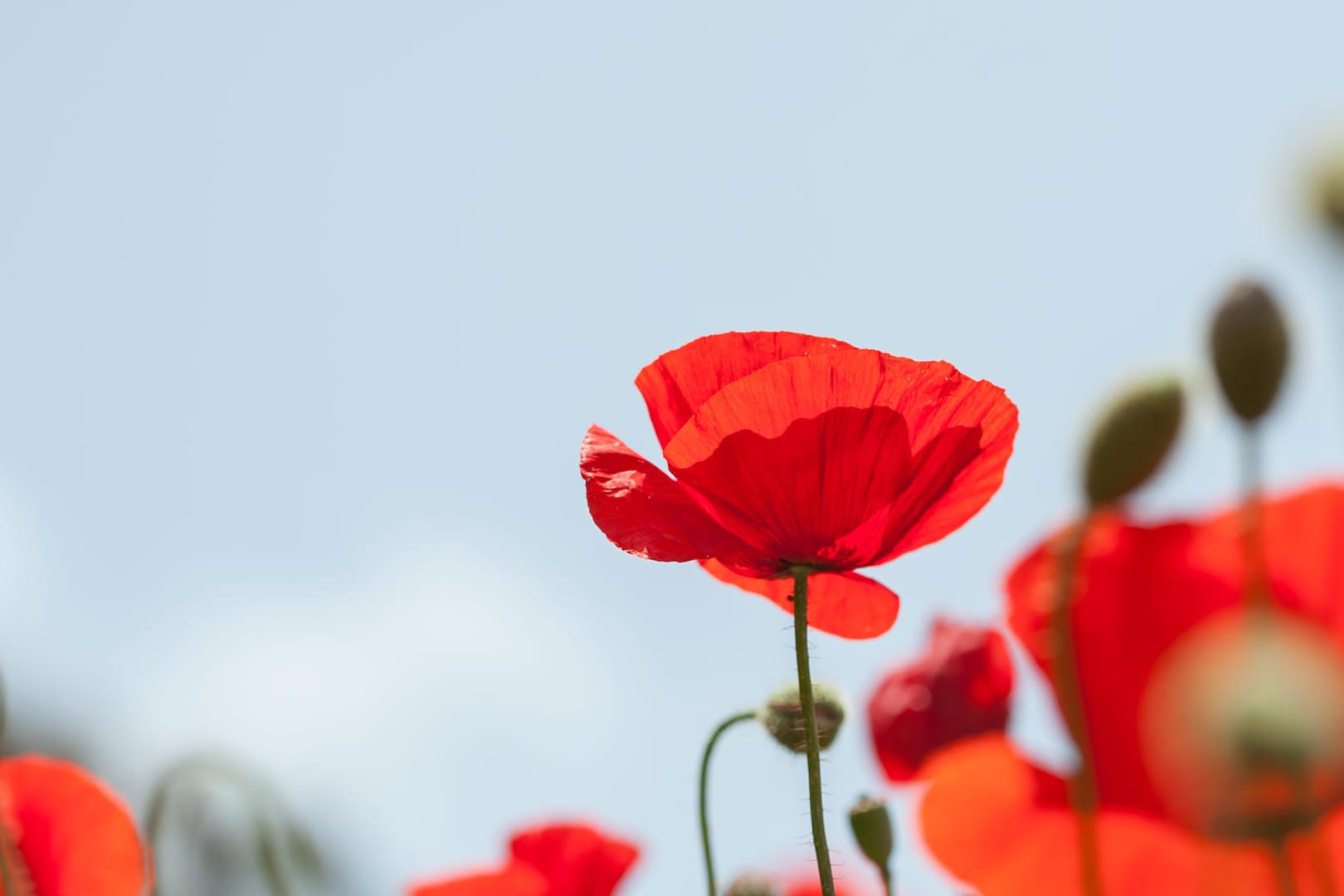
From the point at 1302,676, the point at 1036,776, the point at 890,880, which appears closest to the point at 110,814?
the point at 890,880

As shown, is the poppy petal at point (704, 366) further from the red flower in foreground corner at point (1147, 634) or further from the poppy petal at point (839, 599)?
the red flower in foreground corner at point (1147, 634)

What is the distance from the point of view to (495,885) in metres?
1.62

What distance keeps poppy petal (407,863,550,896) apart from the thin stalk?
1075 mm

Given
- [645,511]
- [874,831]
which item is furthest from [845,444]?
[874,831]

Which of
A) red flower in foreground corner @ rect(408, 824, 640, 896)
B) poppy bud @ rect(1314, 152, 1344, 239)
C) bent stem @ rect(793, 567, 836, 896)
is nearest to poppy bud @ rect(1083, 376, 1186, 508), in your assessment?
poppy bud @ rect(1314, 152, 1344, 239)

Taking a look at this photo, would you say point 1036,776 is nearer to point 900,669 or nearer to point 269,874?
point 269,874

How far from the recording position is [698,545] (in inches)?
47.7

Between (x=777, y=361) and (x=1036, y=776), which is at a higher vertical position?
(x=777, y=361)

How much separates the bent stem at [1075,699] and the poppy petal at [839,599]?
668mm

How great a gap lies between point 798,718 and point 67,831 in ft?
1.97

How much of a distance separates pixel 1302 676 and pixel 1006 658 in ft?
3.44

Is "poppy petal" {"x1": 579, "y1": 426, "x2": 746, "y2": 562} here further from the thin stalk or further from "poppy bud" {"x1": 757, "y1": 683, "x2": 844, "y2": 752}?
the thin stalk

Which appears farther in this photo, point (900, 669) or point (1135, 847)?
point (900, 669)

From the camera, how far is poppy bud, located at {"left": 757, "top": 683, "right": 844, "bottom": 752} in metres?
1.18
